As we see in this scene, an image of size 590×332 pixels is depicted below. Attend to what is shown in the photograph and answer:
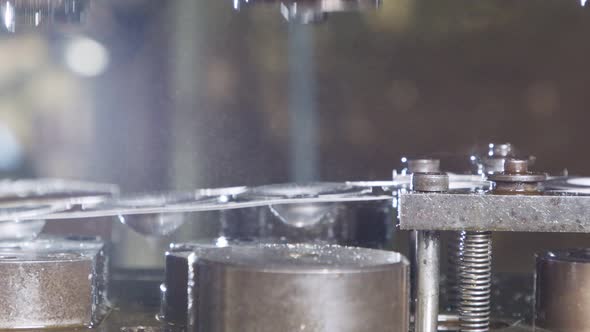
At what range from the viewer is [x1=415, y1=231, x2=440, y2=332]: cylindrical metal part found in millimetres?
929

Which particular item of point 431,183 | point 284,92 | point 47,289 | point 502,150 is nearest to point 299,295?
point 431,183

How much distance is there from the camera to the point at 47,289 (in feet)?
3.15

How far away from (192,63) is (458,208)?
2.10ft

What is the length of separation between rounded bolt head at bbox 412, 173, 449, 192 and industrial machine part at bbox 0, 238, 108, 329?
15.4 inches

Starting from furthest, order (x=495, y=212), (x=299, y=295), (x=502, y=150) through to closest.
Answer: (x=502, y=150), (x=495, y=212), (x=299, y=295)

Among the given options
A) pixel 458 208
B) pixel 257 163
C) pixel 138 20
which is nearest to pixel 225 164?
pixel 257 163

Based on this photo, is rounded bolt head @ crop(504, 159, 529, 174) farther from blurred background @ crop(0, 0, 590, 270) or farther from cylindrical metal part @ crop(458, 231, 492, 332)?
blurred background @ crop(0, 0, 590, 270)

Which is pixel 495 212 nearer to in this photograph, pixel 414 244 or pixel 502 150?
pixel 414 244

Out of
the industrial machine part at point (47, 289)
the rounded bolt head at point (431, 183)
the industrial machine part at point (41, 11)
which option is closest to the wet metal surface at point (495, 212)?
the rounded bolt head at point (431, 183)

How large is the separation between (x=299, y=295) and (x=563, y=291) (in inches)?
14.0

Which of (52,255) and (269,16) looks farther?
(269,16)

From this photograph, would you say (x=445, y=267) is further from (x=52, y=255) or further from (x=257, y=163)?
(x=52, y=255)

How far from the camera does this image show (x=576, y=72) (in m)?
1.34

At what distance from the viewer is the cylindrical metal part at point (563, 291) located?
3.05 feet
